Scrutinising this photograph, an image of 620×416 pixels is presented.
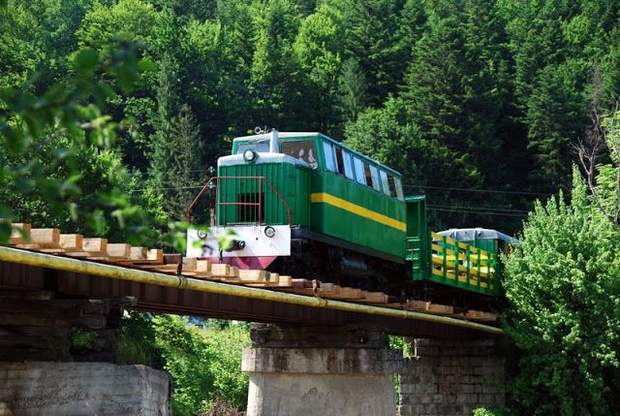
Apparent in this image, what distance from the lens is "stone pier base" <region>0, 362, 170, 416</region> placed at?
12.8 metres

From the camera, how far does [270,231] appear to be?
20094mm

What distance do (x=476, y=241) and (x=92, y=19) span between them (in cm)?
7206

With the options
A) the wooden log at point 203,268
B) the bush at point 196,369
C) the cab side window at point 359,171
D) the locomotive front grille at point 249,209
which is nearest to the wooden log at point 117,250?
the wooden log at point 203,268

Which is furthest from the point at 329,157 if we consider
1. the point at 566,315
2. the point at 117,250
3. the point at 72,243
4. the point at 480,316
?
the point at 566,315

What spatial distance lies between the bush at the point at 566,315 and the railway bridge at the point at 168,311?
1.31 m

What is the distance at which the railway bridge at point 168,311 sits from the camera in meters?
12.8

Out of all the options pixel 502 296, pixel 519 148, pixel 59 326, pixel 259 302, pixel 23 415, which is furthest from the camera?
pixel 519 148

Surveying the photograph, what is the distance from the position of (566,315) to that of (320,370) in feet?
34.6

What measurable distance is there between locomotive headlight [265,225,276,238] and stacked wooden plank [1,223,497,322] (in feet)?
4.79

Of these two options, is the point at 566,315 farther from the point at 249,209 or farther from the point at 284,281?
the point at 284,281

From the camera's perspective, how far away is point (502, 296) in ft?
111

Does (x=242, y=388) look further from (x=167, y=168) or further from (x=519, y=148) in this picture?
(x=519, y=148)

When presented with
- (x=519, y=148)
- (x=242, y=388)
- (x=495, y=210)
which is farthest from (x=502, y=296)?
(x=519, y=148)

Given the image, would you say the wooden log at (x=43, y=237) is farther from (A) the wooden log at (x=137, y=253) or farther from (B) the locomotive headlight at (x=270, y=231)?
(B) the locomotive headlight at (x=270, y=231)
